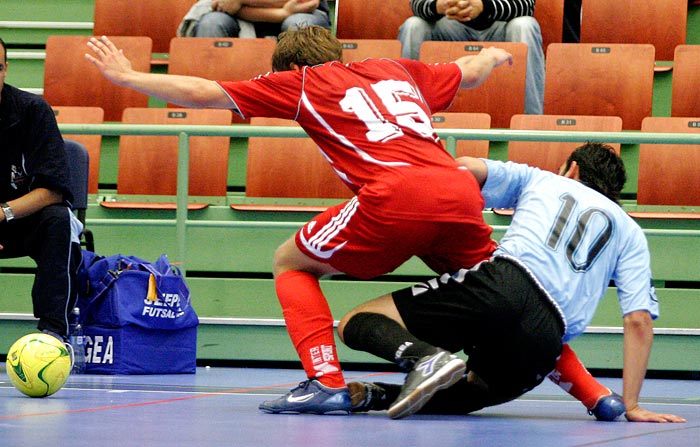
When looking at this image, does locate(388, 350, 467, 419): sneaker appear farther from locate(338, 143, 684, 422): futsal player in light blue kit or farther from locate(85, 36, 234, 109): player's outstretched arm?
locate(85, 36, 234, 109): player's outstretched arm

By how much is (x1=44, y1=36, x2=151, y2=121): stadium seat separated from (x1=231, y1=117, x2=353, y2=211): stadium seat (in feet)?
4.33

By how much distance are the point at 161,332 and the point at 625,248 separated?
229cm

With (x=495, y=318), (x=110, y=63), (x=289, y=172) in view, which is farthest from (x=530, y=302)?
(x=289, y=172)

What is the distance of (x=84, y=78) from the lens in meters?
6.92

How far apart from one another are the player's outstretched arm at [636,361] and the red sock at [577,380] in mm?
115

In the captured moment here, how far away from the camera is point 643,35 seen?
23.0 ft

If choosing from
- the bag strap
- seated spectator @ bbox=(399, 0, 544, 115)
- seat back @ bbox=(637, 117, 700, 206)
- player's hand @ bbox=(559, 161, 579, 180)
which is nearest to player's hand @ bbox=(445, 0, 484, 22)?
seated spectator @ bbox=(399, 0, 544, 115)

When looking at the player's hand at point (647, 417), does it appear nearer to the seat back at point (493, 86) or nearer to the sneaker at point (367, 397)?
the sneaker at point (367, 397)

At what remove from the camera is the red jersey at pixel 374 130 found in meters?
3.12

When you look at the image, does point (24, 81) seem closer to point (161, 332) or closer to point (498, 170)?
point (161, 332)

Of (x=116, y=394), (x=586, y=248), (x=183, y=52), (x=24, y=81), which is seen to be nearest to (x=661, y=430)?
(x=586, y=248)

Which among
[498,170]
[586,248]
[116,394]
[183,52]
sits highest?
[183,52]

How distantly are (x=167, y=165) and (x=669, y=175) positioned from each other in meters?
2.63

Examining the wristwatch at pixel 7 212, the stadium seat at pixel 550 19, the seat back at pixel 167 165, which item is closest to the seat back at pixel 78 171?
the wristwatch at pixel 7 212
